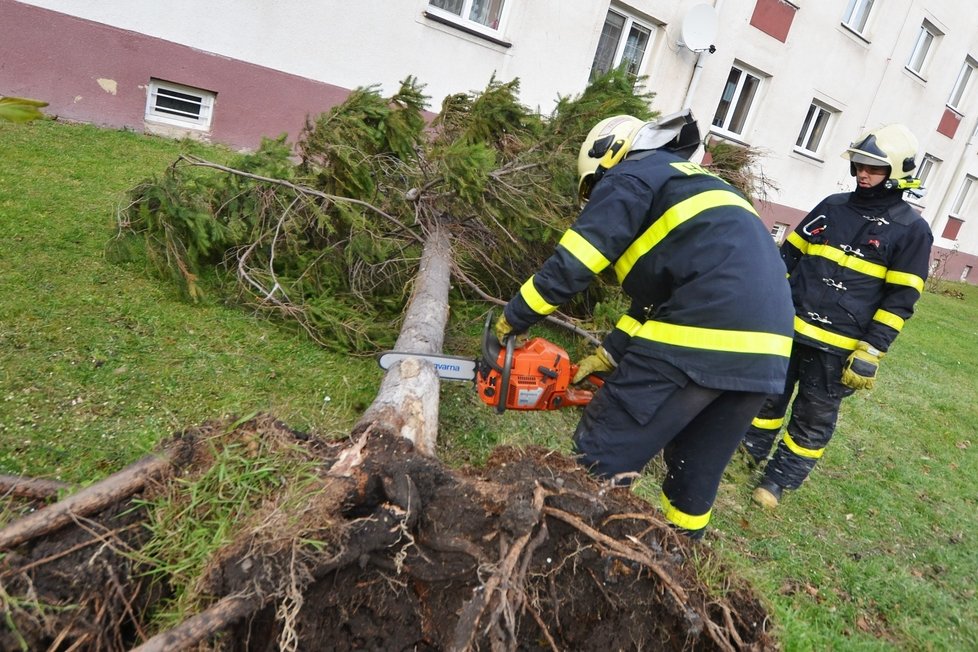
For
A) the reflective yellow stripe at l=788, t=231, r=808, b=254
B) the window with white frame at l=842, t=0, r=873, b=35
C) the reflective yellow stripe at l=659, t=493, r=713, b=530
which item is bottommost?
the reflective yellow stripe at l=659, t=493, r=713, b=530

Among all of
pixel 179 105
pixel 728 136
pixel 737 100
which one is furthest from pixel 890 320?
pixel 737 100

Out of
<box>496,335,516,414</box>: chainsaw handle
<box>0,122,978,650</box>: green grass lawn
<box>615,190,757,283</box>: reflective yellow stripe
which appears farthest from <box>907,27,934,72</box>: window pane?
<box>496,335,516,414</box>: chainsaw handle

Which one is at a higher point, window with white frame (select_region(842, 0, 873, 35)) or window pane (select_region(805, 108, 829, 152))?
window with white frame (select_region(842, 0, 873, 35))

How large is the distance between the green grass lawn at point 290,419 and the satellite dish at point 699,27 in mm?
7069

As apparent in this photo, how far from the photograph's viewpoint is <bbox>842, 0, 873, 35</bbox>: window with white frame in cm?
1247

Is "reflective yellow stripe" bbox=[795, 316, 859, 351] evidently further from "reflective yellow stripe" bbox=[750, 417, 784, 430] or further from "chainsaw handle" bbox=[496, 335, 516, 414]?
"chainsaw handle" bbox=[496, 335, 516, 414]

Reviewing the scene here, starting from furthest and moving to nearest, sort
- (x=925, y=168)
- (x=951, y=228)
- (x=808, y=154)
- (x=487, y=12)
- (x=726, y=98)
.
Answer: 1. (x=951, y=228)
2. (x=925, y=168)
3. (x=808, y=154)
4. (x=726, y=98)
5. (x=487, y=12)

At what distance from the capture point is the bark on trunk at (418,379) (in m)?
2.01

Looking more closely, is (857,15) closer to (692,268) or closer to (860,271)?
(860,271)

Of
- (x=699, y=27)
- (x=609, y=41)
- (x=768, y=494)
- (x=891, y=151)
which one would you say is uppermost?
(x=699, y=27)

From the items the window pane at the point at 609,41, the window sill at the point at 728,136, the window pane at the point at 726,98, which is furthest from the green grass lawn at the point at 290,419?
the window pane at the point at 726,98

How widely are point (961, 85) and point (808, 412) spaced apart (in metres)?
19.5

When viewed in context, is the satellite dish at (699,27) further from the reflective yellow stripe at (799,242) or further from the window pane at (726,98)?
the reflective yellow stripe at (799,242)

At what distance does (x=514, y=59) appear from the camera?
8578 millimetres
